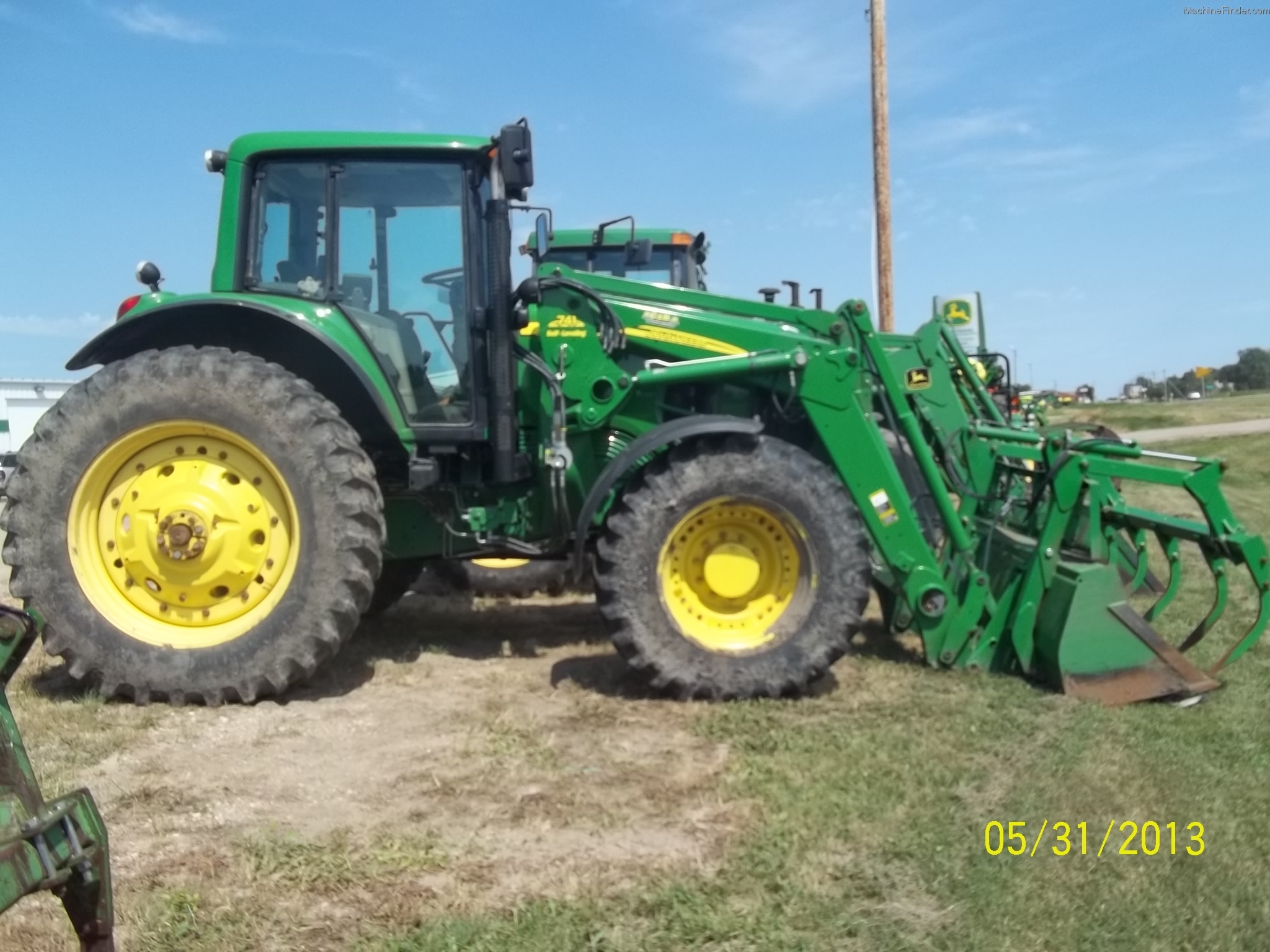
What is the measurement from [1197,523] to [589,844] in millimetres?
3162

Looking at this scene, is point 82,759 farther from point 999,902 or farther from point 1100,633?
point 1100,633

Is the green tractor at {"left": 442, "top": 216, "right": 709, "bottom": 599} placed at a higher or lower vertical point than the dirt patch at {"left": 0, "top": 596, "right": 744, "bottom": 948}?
higher

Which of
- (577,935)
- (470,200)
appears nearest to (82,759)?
(577,935)

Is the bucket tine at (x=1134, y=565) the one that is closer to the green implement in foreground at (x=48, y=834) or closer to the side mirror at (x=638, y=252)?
the side mirror at (x=638, y=252)

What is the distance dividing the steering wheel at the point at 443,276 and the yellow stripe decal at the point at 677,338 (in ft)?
2.76

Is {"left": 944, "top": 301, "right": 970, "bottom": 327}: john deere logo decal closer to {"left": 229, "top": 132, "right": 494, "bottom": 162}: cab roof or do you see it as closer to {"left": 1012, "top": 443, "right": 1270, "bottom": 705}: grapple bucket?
{"left": 1012, "top": 443, "right": 1270, "bottom": 705}: grapple bucket

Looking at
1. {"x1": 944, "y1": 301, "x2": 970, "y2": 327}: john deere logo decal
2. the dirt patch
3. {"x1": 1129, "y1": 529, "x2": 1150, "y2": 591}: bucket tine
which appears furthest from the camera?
{"x1": 944, "y1": 301, "x2": 970, "y2": 327}: john deere logo decal

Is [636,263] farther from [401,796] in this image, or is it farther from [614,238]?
[401,796]

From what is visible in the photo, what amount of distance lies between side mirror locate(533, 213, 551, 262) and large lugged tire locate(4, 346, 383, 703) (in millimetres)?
1181

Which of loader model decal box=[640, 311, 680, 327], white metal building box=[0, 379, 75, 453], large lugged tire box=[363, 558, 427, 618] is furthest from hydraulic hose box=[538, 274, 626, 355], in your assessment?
white metal building box=[0, 379, 75, 453]

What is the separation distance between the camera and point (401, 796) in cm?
365

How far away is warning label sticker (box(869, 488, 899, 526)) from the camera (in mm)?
5031
